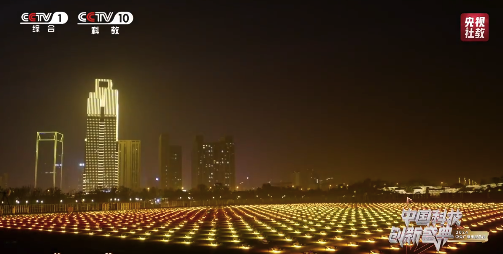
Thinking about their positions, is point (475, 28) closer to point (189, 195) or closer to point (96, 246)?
point (96, 246)

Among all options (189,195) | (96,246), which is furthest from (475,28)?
(189,195)

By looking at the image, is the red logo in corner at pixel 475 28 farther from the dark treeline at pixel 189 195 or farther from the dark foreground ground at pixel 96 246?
the dark treeline at pixel 189 195

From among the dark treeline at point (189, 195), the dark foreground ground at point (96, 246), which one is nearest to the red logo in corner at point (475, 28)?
the dark foreground ground at point (96, 246)

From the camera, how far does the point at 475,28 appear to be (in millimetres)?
29484

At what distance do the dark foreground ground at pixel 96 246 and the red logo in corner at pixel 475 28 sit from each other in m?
10.5

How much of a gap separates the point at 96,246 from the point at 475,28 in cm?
2241

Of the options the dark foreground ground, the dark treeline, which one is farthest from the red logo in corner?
the dark treeline

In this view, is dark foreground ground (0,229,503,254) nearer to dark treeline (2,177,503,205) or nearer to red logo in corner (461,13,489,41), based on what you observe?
red logo in corner (461,13,489,41)

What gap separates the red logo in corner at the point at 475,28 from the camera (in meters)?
29.4

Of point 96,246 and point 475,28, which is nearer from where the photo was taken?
point 96,246

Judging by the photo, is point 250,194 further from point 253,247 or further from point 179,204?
point 253,247

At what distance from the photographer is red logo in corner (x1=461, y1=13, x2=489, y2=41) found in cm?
2936

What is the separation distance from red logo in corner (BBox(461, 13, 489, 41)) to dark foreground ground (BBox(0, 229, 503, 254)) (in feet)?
34.4

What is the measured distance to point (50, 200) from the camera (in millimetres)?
87938
